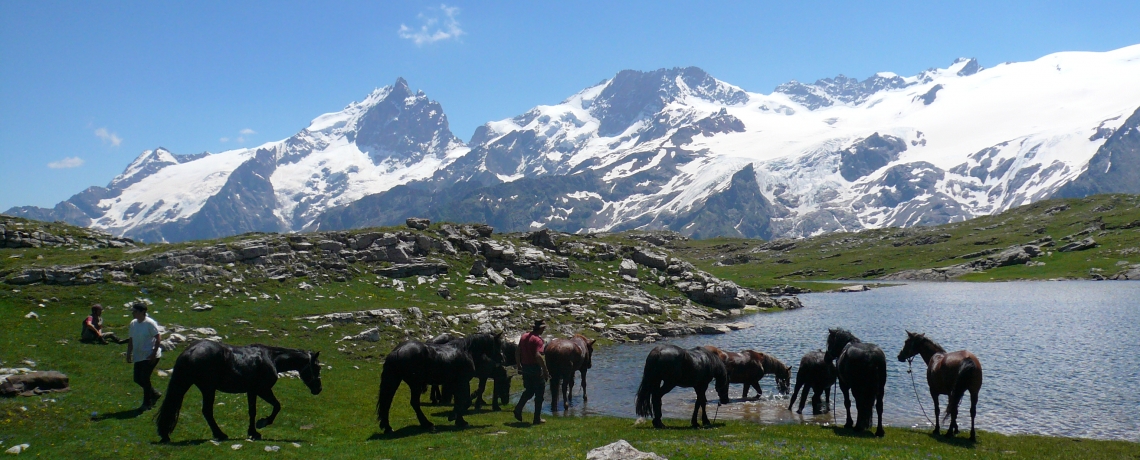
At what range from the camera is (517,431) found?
23.1m

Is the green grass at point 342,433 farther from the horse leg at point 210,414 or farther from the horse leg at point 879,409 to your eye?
the horse leg at point 210,414

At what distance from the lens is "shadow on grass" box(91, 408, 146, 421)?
20.4 meters

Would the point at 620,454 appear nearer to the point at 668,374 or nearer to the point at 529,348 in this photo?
the point at 668,374

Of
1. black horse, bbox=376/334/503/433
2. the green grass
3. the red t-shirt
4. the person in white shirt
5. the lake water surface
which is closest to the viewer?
the green grass

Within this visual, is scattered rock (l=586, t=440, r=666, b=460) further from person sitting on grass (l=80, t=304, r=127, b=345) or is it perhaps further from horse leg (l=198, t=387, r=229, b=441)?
person sitting on grass (l=80, t=304, r=127, b=345)

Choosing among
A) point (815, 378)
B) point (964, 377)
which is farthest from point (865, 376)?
point (815, 378)

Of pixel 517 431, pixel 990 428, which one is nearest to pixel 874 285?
pixel 990 428

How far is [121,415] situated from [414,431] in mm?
9504

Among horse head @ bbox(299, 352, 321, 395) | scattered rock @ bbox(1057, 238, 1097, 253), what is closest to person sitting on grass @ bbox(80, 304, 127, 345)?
horse head @ bbox(299, 352, 321, 395)

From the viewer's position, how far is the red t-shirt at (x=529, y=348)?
87.3 ft

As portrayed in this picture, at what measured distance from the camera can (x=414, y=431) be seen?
22.8 metres

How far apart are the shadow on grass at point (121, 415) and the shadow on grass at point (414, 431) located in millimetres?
7750

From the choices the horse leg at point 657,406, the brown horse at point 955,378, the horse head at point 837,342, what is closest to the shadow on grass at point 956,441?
the brown horse at point 955,378

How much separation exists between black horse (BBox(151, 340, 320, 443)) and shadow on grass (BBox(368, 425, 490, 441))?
374 cm
